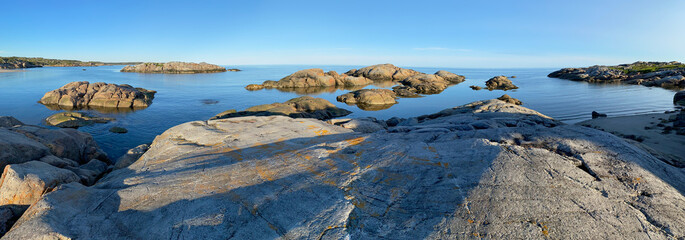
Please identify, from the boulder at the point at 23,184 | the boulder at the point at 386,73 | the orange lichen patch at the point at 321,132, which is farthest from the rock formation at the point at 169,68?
the boulder at the point at 23,184

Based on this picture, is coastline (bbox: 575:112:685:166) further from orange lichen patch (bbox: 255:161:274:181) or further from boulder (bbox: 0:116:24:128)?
boulder (bbox: 0:116:24:128)

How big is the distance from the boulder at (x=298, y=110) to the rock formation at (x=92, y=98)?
20.8 metres

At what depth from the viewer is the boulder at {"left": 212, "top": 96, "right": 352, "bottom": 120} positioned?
3471cm

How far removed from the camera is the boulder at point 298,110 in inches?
1367

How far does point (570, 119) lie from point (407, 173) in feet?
122

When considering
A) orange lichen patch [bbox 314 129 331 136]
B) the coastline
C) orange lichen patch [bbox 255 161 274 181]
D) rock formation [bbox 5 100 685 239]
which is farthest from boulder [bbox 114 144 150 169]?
the coastline

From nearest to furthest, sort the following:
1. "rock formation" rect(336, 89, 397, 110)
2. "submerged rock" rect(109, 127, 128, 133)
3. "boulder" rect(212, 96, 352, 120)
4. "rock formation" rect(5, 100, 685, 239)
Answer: "rock formation" rect(5, 100, 685, 239)
"submerged rock" rect(109, 127, 128, 133)
"boulder" rect(212, 96, 352, 120)
"rock formation" rect(336, 89, 397, 110)

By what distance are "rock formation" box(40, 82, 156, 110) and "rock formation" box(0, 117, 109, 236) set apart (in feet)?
82.3

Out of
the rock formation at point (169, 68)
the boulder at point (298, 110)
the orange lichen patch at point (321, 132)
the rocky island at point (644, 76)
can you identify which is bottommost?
the boulder at point (298, 110)

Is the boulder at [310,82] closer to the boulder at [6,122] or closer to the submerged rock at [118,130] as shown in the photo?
the submerged rock at [118,130]

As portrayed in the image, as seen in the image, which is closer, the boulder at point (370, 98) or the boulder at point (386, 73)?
the boulder at point (370, 98)

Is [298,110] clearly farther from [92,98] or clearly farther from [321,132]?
[92,98]

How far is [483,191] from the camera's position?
20.7ft

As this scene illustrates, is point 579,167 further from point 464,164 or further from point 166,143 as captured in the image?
point 166,143
